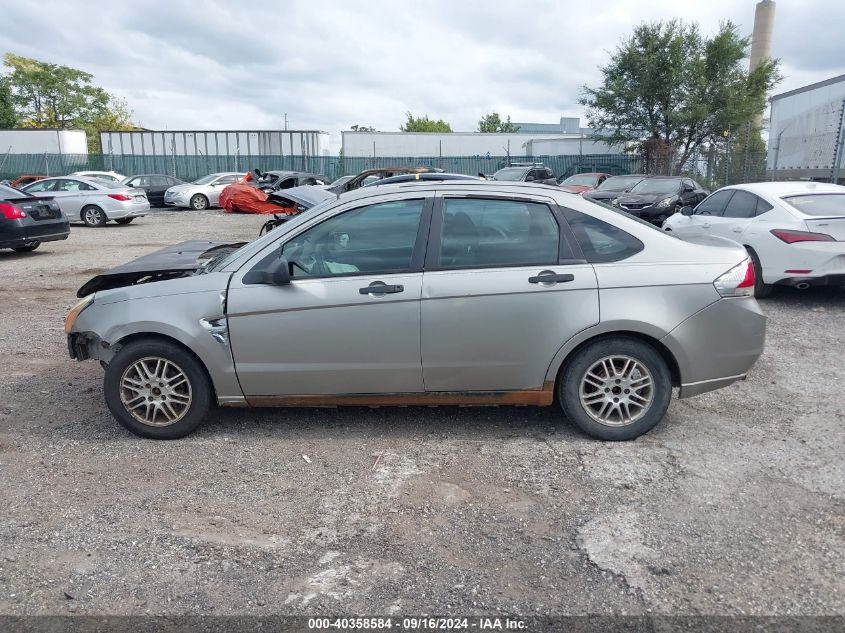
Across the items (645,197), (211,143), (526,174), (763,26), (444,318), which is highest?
(763,26)

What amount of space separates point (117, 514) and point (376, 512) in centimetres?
140

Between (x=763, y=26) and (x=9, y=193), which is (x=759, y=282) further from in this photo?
(x=763, y=26)

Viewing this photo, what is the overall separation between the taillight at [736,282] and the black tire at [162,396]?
11.2 feet

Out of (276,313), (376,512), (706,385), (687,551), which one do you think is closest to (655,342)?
(706,385)

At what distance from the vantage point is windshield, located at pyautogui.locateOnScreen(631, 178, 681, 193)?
1719cm

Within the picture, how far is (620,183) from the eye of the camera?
18750 mm

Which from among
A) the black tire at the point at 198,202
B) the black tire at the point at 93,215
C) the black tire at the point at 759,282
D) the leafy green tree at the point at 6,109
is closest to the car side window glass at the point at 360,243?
the black tire at the point at 759,282

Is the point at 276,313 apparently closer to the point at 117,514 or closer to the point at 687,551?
the point at 117,514

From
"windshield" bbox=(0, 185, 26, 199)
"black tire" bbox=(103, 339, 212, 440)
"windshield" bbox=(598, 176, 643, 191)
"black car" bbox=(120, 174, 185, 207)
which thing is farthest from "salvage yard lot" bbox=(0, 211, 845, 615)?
"black car" bbox=(120, 174, 185, 207)

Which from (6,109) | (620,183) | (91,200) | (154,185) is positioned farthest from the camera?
(6,109)

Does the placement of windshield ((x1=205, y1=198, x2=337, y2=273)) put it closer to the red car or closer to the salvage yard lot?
the salvage yard lot

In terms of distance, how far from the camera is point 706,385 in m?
4.56

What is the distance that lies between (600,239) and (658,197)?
1304 centimetres

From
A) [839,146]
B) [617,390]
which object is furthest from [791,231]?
[839,146]
